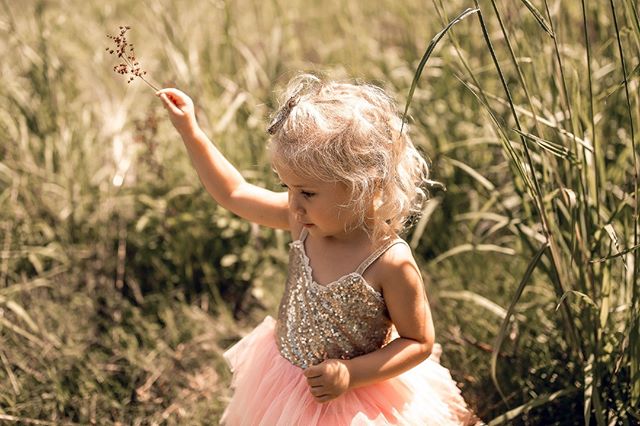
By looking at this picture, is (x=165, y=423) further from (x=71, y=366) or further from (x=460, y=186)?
(x=460, y=186)

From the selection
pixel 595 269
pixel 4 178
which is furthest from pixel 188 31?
pixel 595 269

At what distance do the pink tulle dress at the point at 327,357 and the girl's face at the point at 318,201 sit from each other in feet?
0.37

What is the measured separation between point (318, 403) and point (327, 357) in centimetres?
10

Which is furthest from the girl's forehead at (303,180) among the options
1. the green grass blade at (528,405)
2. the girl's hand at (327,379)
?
the green grass blade at (528,405)

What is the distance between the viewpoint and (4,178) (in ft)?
9.74

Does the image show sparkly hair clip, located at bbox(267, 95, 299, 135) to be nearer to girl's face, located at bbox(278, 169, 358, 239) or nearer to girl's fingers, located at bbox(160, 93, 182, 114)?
girl's face, located at bbox(278, 169, 358, 239)

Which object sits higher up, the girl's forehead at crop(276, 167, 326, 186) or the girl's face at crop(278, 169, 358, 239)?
the girl's forehead at crop(276, 167, 326, 186)

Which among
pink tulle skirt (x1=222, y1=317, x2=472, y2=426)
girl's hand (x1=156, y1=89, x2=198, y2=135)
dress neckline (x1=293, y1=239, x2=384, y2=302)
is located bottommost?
pink tulle skirt (x1=222, y1=317, x2=472, y2=426)

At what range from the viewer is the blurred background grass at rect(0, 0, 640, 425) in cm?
198

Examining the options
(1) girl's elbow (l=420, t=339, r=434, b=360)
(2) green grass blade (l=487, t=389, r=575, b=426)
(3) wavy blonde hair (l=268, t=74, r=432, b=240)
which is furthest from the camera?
(2) green grass blade (l=487, t=389, r=575, b=426)

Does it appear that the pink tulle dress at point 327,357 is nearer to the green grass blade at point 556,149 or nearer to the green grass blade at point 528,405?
the green grass blade at point 528,405

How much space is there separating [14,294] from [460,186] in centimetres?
153

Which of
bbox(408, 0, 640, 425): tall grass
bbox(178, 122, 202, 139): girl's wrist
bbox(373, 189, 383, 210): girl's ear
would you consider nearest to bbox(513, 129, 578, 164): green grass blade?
bbox(408, 0, 640, 425): tall grass

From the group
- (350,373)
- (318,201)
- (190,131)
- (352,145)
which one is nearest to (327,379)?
(350,373)
